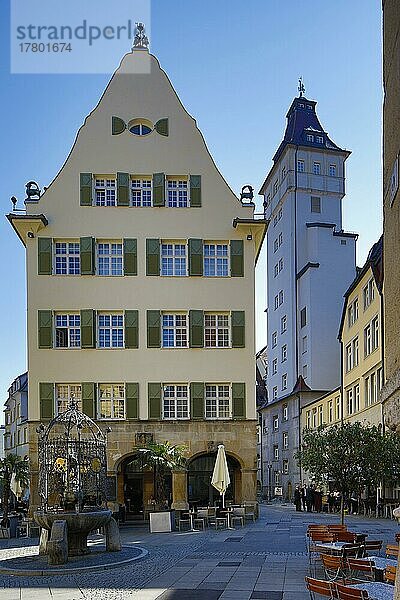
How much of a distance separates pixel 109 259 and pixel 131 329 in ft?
11.1

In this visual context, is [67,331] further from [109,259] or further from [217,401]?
[217,401]

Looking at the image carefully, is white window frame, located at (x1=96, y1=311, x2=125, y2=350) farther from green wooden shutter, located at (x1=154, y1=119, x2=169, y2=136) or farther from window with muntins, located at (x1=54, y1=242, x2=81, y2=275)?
green wooden shutter, located at (x1=154, y1=119, x2=169, y2=136)

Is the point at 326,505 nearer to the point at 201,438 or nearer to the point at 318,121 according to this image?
the point at 201,438

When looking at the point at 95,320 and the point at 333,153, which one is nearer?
the point at 95,320

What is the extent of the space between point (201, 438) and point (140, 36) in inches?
788

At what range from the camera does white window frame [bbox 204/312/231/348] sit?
115 ft

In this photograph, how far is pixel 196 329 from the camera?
34.9 m

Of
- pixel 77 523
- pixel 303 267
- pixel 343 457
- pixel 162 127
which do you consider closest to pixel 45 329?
pixel 162 127

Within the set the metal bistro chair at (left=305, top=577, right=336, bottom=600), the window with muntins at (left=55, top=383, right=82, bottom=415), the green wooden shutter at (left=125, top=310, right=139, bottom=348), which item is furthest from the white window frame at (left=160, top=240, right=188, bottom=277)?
the metal bistro chair at (left=305, top=577, right=336, bottom=600)

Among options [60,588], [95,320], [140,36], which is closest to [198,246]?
[95,320]

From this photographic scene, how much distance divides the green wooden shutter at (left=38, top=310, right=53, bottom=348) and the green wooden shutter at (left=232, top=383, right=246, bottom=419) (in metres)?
8.36

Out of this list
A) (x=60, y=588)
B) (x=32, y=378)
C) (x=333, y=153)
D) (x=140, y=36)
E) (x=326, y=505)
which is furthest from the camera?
(x=333, y=153)

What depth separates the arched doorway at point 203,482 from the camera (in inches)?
1400

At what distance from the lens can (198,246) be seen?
117ft
